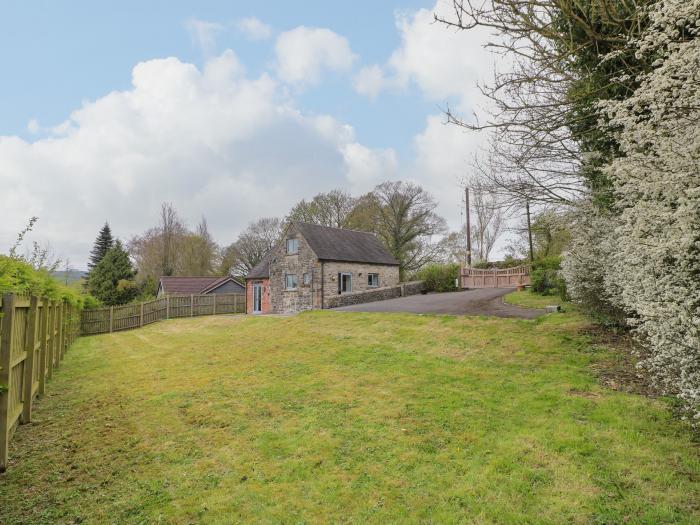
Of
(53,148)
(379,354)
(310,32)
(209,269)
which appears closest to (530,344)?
(379,354)

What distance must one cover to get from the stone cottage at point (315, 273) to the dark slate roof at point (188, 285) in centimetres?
762

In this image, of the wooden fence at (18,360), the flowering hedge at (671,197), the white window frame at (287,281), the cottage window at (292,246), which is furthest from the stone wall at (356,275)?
the flowering hedge at (671,197)

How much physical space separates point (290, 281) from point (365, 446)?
→ 21439mm

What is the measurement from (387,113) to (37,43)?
9.45 meters

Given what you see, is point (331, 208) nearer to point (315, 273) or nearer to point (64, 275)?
point (315, 273)

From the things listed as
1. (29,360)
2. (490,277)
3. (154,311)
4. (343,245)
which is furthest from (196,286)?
(29,360)

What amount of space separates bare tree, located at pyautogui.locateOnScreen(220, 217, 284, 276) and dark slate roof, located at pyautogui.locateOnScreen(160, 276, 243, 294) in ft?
27.2

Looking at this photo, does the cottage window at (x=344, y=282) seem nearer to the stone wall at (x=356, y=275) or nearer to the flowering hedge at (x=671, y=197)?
the stone wall at (x=356, y=275)

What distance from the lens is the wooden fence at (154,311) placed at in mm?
21562

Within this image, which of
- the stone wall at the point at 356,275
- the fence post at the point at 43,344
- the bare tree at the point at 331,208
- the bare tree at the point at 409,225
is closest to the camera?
the fence post at the point at 43,344

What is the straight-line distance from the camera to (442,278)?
96.1 feet

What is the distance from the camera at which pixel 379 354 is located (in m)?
9.84

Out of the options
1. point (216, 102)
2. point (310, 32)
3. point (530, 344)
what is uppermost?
point (310, 32)

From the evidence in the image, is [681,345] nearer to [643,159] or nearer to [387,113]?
[643,159]
